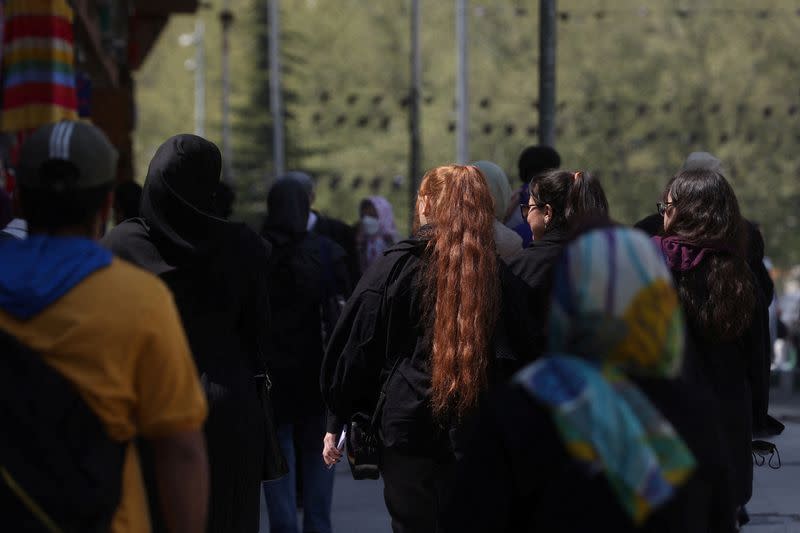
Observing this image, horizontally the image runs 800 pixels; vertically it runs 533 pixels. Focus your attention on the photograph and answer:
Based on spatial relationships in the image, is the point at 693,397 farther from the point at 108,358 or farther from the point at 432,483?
the point at 432,483

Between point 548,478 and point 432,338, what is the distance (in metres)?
2.43

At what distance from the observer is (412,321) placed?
5.61 meters

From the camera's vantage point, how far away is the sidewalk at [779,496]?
891 centimetres

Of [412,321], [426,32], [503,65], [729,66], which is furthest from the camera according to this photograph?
[426,32]

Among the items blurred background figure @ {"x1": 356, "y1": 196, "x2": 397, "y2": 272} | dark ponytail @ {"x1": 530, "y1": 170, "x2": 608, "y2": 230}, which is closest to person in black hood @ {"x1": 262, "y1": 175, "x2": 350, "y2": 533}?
dark ponytail @ {"x1": 530, "y1": 170, "x2": 608, "y2": 230}

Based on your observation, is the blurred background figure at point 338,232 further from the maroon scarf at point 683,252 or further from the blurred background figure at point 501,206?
the maroon scarf at point 683,252

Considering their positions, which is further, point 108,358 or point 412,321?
point 412,321

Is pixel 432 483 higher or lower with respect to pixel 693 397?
lower

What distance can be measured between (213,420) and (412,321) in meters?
0.78

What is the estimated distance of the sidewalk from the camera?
8.91 metres

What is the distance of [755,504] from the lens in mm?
9609

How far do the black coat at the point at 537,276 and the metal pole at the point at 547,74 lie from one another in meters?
6.57

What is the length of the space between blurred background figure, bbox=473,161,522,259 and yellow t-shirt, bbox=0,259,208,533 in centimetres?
336

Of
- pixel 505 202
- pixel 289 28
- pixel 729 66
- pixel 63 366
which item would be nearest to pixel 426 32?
pixel 289 28
